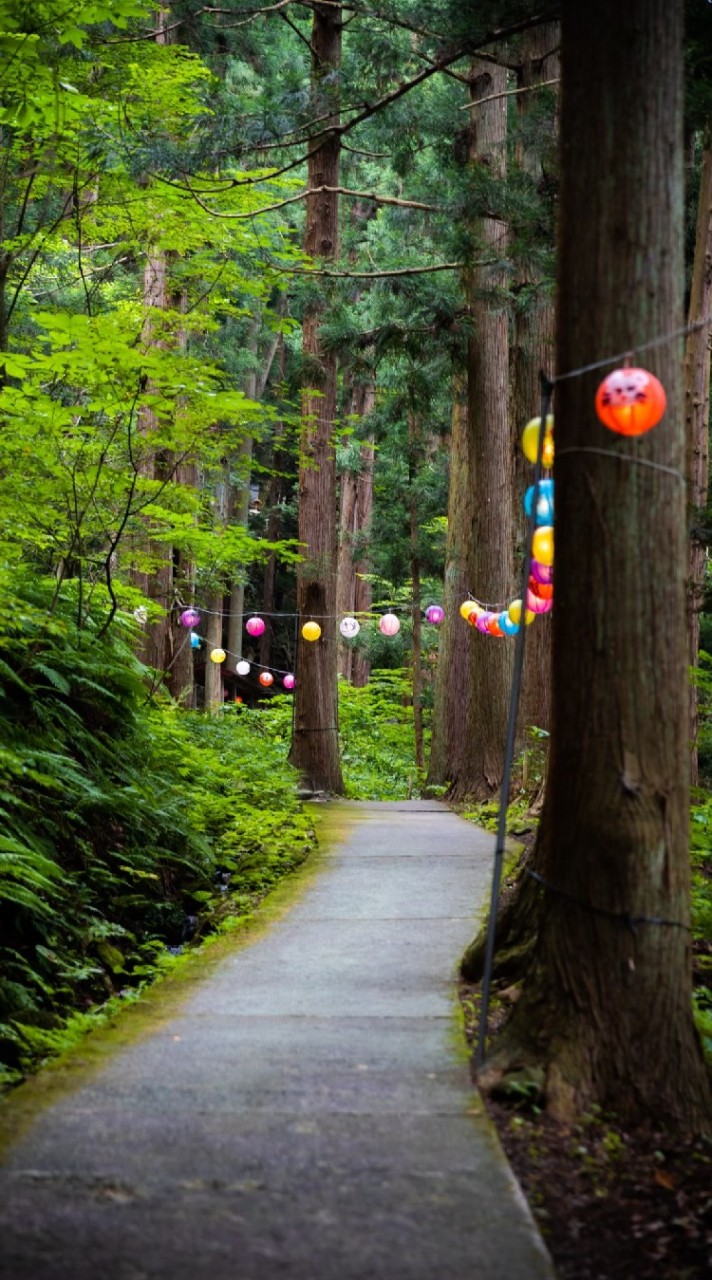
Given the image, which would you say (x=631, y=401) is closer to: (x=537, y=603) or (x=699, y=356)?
(x=537, y=603)

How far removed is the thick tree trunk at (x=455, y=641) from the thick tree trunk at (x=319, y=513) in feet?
9.18

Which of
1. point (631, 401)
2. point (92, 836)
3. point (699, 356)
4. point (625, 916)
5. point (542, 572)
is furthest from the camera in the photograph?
point (699, 356)

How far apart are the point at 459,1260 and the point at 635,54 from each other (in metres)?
3.93

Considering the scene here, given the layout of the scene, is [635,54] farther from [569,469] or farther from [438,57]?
[438,57]

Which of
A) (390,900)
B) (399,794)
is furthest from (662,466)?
(399,794)

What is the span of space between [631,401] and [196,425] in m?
7.06

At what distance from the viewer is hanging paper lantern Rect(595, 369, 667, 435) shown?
3934 mm

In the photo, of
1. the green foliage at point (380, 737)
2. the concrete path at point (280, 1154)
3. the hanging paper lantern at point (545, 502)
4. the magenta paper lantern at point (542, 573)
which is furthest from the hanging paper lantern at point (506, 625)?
the green foliage at point (380, 737)

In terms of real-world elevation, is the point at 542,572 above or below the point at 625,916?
above

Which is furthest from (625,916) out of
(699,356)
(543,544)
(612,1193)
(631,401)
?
(699,356)

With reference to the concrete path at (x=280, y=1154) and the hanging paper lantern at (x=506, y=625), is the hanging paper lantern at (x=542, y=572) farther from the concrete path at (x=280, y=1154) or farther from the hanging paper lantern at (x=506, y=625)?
the hanging paper lantern at (x=506, y=625)

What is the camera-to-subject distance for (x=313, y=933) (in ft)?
23.0

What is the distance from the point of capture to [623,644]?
4.11 m

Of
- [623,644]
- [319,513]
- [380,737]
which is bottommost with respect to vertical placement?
[380,737]
